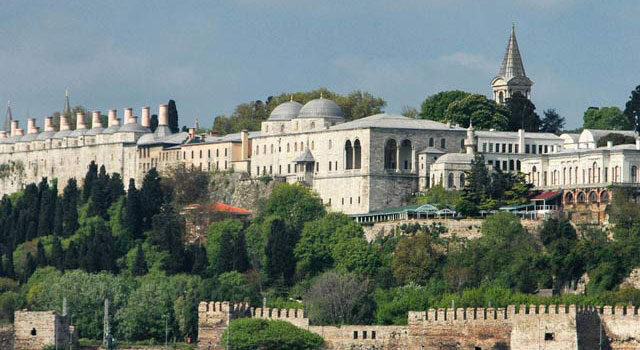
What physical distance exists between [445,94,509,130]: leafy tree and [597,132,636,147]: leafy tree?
889cm

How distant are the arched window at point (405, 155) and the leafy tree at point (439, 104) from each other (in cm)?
1218

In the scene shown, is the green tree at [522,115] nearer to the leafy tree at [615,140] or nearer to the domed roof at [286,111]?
the leafy tree at [615,140]

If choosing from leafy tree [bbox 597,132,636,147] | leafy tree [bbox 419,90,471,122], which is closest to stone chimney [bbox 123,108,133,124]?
leafy tree [bbox 419,90,471,122]

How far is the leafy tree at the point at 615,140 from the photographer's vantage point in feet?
359

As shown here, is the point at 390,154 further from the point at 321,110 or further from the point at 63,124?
the point at 63,124

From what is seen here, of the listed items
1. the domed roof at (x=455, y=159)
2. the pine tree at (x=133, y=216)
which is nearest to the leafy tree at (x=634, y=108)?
the domed roof at (x=455, y=159)

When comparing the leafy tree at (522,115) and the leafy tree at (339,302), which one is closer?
the leafy tree at (339,302)

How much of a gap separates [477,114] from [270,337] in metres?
41.9

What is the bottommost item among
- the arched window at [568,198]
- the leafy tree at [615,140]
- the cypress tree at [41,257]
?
the cypress tree at [41,257]

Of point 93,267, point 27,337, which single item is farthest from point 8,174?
point 27,337

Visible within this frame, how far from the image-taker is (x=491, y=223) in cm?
9844

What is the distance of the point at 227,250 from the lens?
101 m

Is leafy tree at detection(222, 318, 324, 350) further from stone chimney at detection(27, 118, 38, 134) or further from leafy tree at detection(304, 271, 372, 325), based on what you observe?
stone chimney at detection(27, 118, 38, 134)

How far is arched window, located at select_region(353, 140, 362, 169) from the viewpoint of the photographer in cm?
10938
